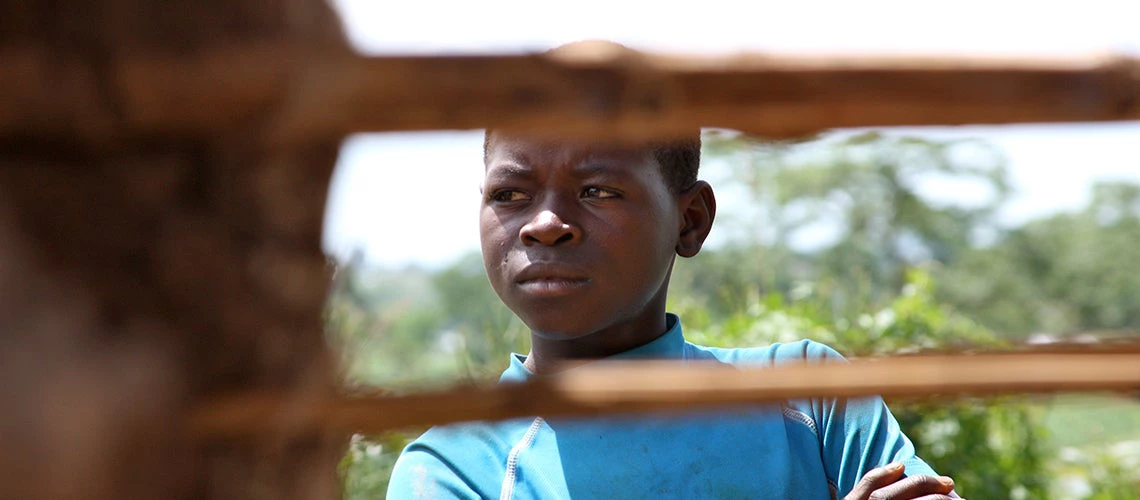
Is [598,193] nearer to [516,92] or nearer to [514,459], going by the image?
[514,459]

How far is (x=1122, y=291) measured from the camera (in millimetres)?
9141

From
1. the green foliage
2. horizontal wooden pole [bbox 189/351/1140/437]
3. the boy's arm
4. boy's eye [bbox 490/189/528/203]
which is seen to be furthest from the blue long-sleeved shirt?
the green foliage

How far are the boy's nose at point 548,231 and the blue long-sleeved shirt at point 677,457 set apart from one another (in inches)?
8.1

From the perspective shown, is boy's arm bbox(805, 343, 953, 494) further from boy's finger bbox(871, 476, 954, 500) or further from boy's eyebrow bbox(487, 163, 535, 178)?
boy's eyebrow bbox(487, 163, 535, 178)

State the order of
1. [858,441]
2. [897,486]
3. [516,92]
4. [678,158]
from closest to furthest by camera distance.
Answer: [516,92], [897,486], [858,441], [678,158]

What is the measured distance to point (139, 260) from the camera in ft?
2.19

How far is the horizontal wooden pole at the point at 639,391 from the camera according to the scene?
2.18 ft

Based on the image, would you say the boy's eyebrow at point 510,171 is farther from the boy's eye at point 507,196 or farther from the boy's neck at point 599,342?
the boy's neck at point 599,342

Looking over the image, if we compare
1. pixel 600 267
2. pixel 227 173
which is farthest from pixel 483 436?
pixel 227 173

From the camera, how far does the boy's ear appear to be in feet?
6.57

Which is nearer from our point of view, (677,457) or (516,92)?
(516,92)

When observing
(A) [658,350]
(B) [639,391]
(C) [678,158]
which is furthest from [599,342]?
(B) [639,391]

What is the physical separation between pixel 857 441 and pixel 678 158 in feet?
1.77

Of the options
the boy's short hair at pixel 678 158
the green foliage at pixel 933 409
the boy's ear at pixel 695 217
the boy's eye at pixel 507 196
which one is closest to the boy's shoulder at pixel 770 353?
the boy's ear at pixel 695 217
